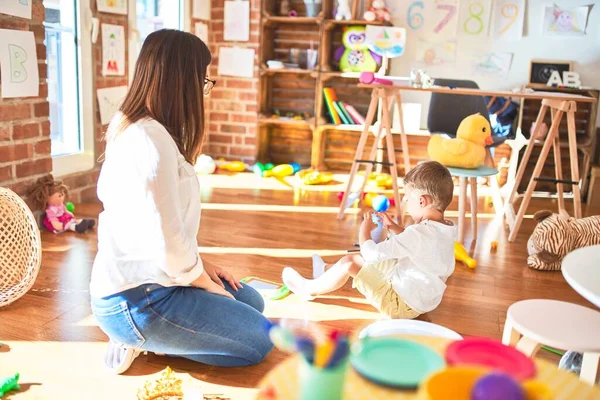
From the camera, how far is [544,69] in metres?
4.67

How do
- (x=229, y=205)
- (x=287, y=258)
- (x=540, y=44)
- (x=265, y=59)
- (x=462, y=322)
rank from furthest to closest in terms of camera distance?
1. (x=265, y=59)
2. (x=540, y=44)
3. (x=229, y=205)
4. (x=287, y=258)
5. (x=462, y=322)

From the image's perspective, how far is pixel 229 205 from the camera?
12.3 feet

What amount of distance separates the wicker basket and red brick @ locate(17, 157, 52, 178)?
721mm

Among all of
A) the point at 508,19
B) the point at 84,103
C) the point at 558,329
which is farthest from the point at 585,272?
the point at 508,19

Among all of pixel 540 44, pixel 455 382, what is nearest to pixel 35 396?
pixel 455 382

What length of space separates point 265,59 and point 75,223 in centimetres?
248

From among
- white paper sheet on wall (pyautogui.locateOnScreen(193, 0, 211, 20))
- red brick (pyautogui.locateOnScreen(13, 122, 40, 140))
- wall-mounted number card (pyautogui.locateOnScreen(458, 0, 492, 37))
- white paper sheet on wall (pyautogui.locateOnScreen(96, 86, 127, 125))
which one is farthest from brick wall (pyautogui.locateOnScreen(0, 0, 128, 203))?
wall-mounted number card (pyautogui.locateOnScreen(458, 0, 492, 37))

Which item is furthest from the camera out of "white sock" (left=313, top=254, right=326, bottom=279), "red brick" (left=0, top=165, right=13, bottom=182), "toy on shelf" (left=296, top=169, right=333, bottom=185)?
"toy on shelf" (left=296, top=169, right=333, bottom=185)

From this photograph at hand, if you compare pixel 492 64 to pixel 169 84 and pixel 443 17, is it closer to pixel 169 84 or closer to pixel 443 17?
pixel 443 17

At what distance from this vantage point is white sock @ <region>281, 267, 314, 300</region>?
7.76 ft

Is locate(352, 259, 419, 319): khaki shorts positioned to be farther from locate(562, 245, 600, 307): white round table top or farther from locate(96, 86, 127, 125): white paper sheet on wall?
locate(96, 86, 127, 125): white paper sheet on wall

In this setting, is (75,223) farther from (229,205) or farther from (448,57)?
(448,57)

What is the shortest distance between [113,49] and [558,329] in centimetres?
321

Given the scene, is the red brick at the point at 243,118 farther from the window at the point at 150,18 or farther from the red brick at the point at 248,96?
the window at the point at 150,18
